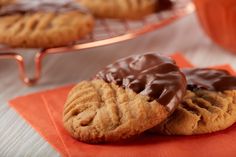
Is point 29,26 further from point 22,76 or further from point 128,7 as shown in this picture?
point 128,7

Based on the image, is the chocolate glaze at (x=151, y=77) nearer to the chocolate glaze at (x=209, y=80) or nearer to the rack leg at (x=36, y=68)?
the chocolate glaze at (x=209, y=80)

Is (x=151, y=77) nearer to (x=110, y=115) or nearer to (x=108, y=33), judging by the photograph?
(x=110, y=115)

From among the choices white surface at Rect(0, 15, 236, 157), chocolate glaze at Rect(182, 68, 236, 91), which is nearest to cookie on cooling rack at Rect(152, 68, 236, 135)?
chocolate glaze at Rect(182, 68, 236, 91)

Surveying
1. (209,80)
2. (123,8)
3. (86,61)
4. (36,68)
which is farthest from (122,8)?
(209,80)

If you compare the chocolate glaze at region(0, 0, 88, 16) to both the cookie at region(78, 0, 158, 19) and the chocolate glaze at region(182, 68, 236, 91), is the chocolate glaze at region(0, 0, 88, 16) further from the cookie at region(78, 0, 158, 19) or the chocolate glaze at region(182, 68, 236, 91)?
the chocolate glaze at region(182, 68, 236, 91)

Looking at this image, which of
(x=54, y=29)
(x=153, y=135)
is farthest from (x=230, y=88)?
(x=54, y=29)
